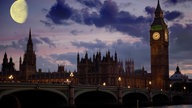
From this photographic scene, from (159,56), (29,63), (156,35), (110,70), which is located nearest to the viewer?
(110,70)

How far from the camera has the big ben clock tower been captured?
151m

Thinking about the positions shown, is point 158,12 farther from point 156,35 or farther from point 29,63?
point 29,63

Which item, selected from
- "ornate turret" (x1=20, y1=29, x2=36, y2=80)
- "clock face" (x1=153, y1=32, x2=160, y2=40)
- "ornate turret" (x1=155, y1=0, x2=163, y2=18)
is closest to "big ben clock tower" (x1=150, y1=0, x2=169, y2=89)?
"clock face" (x1=153, y1=32, x2=160, y2=40)

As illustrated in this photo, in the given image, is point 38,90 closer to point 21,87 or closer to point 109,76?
point 21,87

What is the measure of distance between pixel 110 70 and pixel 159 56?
27790 mm

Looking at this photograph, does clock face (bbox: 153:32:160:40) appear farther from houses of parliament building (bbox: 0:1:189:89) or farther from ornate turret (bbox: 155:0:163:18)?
ornate turret (bbox: 155:0:163:18)

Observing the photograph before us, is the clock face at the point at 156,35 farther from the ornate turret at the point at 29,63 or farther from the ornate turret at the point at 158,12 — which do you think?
the ornate turret at the point at 29,63

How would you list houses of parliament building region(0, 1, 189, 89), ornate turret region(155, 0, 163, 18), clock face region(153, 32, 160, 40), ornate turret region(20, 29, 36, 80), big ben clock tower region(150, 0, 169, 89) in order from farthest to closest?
1. ornate turret region(20, 29, 36, 80)
2. ornate turret region(155, 0, 163, 18)
3. clock face region(153, 32, 160, 40)
4. big ben clock tower region(150, 0, 169, 89)
5. houses of parliament building region(0, 1, 189, 89)

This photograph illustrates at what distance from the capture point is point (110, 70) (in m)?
130

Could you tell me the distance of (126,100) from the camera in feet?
329

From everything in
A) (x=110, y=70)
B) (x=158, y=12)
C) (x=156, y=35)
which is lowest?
(x=110, y=70)

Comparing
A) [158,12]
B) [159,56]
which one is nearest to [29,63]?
[159,56]

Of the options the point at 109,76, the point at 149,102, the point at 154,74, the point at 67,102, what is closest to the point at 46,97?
the point at 67,102

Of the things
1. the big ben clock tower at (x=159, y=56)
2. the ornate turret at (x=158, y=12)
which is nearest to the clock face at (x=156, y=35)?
the big ben clock tower at (x=159, y=56)
